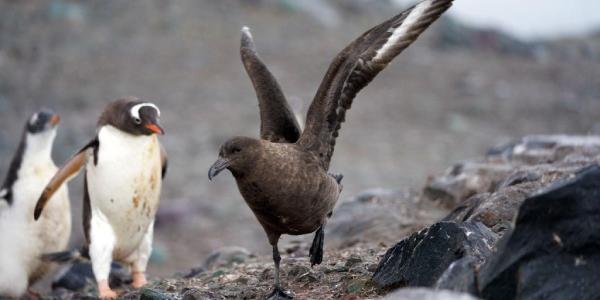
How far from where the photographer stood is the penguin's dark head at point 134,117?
6.98 meters

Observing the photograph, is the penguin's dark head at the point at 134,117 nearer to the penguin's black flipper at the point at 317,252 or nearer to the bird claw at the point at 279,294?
the penguin's black flipper at the point at 317,252

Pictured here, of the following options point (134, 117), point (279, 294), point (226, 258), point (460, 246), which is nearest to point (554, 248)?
point (460, 246)

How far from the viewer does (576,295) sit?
13.1 feet

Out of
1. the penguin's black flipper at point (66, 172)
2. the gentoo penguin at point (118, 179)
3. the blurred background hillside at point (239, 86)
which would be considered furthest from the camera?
the blurred background hillside at point (239, 86)

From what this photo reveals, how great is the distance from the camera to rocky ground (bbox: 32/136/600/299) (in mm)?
4070

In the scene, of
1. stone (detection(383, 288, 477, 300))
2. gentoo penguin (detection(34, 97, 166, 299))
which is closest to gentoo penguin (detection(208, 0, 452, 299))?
gentoo penguin (detection(34, 97, 166, 299))

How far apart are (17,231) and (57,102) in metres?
7.96

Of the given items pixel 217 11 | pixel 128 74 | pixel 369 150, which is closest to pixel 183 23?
pixel 217 11

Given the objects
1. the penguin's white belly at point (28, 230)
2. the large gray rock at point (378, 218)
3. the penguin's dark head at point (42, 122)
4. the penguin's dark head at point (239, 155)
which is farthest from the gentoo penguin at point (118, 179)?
the penguin's dark head at point (239, 155)

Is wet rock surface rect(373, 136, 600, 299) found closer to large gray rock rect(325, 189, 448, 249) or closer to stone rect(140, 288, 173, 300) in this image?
stone rect(140, 288, 173, 300)

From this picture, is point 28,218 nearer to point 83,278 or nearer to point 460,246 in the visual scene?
point 83,278

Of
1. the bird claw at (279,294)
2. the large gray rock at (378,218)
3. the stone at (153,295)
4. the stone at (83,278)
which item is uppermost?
the stone at (153,295)

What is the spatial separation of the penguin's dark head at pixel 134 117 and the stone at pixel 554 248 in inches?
133

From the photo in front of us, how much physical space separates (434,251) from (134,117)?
→ 2978 mm
